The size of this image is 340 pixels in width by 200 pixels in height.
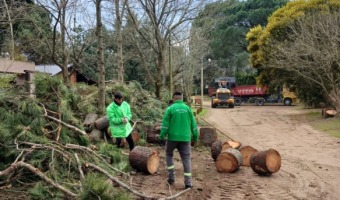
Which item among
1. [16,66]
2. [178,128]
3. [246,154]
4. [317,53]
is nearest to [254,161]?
[246,154]

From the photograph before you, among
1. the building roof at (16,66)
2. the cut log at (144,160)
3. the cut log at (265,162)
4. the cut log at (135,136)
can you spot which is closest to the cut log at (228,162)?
the cut log at (265,162)

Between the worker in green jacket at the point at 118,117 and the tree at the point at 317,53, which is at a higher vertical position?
the tree at the point at 317,53

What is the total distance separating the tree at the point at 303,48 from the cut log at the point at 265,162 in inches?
572

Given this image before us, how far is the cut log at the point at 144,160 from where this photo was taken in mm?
8355

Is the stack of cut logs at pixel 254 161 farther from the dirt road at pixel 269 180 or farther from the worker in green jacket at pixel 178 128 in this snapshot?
the worker in green jacket at pixel 178 128

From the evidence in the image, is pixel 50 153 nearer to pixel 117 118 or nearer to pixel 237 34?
pixel 117 118

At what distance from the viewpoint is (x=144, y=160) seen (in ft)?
27.4

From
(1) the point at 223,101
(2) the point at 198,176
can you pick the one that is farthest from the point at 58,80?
(1) the point at 223,101

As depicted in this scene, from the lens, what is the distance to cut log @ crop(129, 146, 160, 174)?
329 inches

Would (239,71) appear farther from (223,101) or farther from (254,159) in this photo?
(254,159)

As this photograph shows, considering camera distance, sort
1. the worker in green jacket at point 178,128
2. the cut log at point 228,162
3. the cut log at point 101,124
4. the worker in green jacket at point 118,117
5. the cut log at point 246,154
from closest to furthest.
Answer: the worker in green jacket at point 178,128
the cut log at point 228,162
the worker in green jacket at point 118,117
the cut log at point 246,154
the cut log at point 101,124

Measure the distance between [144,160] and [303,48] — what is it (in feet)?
56.6

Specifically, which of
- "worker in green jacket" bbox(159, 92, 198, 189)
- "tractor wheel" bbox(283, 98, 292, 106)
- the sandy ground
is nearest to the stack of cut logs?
the sandy ground

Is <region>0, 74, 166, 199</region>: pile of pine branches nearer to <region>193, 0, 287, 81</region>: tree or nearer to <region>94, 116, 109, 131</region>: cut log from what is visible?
<region>94, 116, 109, 131</region>: cut log
